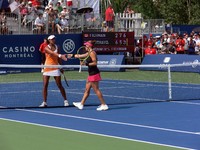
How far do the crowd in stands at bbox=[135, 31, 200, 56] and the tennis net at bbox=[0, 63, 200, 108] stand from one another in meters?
4.55

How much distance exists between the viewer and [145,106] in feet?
56.4

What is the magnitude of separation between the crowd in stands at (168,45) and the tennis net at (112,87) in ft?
14.9

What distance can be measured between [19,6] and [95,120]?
64.4 ft

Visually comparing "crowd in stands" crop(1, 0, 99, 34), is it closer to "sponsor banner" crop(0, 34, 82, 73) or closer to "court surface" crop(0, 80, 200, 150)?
"sponsor banner" crop(0, 34, 82, 73)

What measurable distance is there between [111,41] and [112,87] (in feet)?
38.2

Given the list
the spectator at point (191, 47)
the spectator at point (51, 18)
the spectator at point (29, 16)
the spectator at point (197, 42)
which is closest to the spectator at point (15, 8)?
the spectator at point (29, 16)

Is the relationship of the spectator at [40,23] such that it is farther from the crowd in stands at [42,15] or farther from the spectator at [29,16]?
the spectator at [29,16]

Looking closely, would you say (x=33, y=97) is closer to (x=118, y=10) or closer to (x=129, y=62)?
(x=129, y=62)

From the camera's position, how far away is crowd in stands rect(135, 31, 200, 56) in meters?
34.9

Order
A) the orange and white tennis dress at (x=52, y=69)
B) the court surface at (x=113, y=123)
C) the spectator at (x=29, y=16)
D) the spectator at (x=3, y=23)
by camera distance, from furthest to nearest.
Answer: the spectator at (x=29, y=16) → the spectator at (x=3, y=23) → the orange and white tennis dress at (x=52, y=69) → the court surface at (x=113, y=123)

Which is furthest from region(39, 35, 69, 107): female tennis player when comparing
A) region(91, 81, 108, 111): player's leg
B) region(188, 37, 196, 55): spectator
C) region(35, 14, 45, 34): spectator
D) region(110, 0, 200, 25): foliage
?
region(110, 0, 200, 25): foliage

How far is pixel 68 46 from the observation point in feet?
107

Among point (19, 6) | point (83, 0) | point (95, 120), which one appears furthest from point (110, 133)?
point (83, 0)

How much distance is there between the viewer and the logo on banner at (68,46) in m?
32.5
